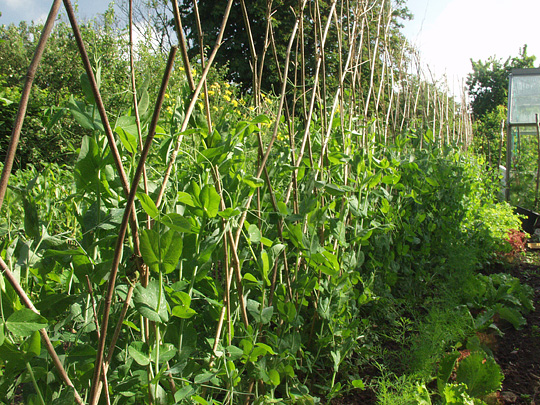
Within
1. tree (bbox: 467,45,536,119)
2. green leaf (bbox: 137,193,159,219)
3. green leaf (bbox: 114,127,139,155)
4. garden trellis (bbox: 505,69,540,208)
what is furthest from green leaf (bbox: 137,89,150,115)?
tree (bbox: 467,45,536,119)

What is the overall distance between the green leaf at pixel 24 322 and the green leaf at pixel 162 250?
0.17 meters

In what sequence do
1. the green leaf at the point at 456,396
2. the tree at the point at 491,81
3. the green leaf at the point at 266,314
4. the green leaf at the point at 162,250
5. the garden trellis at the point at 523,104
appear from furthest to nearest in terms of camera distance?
the tree at the point at 491,81 < the garden trellis at the point at 523,104 < the green leaf at the point at 456,396 < the green leaf at the point at 266,314 < the green leaf at the point at 162,250

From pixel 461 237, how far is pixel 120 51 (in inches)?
287

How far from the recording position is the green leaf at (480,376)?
62.1 inches

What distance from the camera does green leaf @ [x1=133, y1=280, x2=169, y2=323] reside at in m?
0.68

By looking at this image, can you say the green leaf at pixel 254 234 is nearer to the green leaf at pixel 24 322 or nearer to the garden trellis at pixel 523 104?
the green leaf at pixel 24 322

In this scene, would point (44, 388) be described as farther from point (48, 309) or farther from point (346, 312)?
point (346, 312)

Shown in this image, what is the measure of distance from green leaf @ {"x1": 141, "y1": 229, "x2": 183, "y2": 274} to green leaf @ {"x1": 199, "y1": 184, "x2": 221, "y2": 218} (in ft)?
0.47

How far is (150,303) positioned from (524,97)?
10821 mm

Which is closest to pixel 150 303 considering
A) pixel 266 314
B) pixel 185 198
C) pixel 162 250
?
pixel 162 250

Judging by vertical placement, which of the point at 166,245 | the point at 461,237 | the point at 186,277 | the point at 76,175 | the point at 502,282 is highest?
the point at 76,175

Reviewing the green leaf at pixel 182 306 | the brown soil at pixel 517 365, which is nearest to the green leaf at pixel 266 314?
the green leaf at pixel 182 306

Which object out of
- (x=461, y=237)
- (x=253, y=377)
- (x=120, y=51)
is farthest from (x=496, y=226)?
(x=120, y=51)

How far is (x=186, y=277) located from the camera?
36.3 inches
